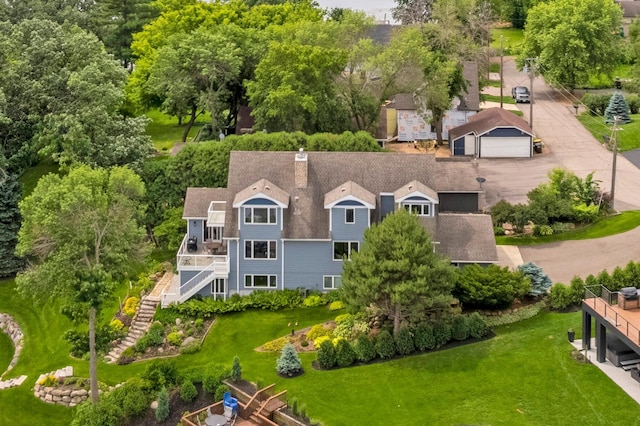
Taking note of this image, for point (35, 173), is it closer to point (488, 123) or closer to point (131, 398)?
point (131, 398)

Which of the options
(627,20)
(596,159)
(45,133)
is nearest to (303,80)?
(45,133)

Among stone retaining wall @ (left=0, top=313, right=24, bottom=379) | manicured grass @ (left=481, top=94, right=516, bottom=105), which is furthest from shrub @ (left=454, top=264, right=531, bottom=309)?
manicured grass @ (left=481, top=94, right=516, bottom=105)

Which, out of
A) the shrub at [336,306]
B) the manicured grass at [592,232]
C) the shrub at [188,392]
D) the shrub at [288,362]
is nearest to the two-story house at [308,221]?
the shrub at [336,306]

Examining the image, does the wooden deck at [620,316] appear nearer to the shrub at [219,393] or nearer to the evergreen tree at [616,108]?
the shrub at [219,393]

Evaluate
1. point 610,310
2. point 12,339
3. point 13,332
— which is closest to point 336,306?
point 610,310

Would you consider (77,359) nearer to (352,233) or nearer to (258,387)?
(258,387)

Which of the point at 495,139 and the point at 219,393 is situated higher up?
the point at 495,139
